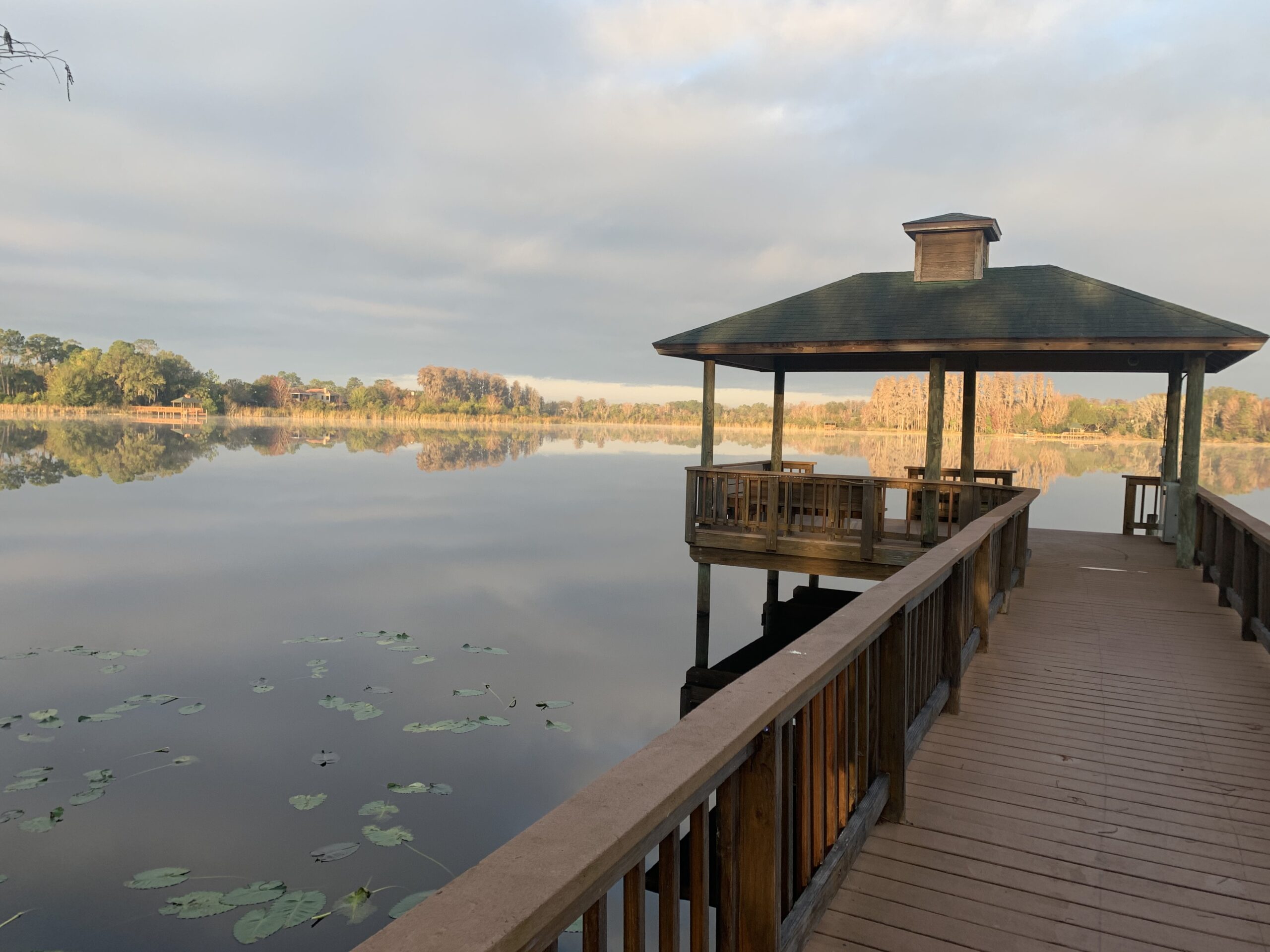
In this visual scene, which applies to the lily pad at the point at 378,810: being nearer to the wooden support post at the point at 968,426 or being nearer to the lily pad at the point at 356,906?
the lily pad at the point at 356,906

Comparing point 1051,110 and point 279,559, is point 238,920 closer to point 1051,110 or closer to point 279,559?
point 279,559

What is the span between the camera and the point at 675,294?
6675 cm

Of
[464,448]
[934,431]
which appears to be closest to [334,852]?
[934,431]

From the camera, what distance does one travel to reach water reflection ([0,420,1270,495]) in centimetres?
4481

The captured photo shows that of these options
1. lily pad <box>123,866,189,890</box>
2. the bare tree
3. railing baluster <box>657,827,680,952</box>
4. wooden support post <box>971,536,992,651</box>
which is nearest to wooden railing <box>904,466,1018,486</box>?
wooden support post <box>971,536,992,651</box>

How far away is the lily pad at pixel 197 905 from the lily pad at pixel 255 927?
0.66 feet

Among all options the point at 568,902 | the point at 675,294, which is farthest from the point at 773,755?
the point at 675,294

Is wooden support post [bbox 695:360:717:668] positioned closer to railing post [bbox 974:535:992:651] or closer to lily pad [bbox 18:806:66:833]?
railing post [bbox 974:535:992:651]

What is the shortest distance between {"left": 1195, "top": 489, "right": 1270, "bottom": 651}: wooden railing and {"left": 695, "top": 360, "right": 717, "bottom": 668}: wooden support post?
627cm

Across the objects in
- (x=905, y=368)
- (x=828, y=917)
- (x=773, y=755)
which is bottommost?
(x=828, y=917)

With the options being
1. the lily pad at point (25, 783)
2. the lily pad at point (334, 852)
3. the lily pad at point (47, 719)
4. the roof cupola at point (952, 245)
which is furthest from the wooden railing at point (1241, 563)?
the lily pad at point (47, 719)

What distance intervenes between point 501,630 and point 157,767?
7429mm

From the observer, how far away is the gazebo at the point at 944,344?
9.92 metres

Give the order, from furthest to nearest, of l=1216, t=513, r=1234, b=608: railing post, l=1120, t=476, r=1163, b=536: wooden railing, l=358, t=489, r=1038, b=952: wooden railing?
l=1120, t=476, r=1163, b=536: wooden railing < l=1216, t=513, r=1234, b=608: railing post < l=358, t=489, r=1038, b=952: wooden railing
